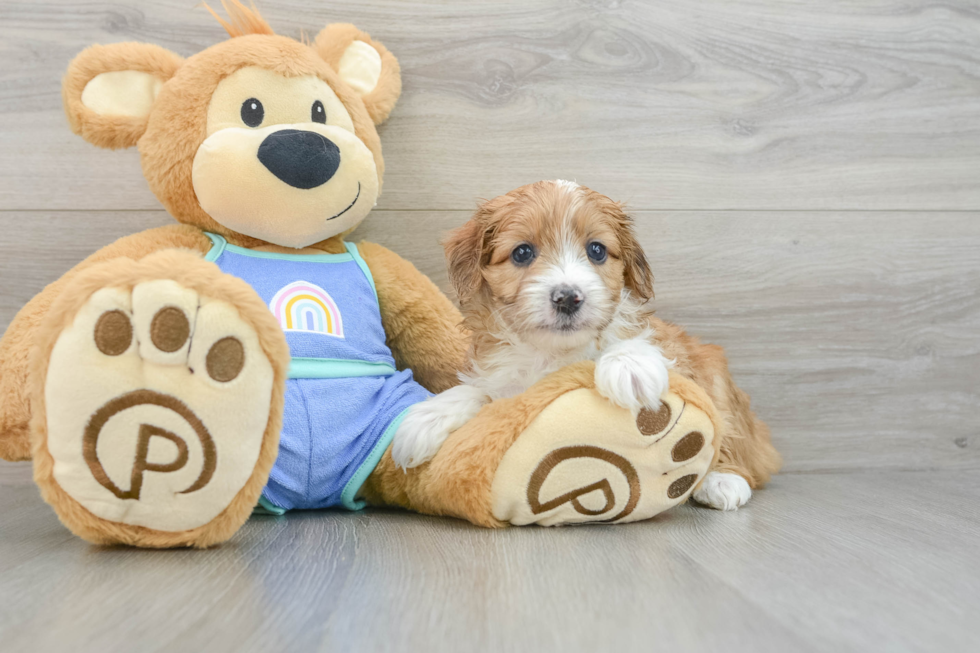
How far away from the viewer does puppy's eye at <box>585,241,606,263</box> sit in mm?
1450

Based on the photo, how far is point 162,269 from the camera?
1.06 metres

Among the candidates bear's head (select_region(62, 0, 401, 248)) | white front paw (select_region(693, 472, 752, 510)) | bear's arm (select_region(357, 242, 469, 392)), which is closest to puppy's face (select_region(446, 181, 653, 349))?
bear's arm (select_region(357, 242, 469, 392))

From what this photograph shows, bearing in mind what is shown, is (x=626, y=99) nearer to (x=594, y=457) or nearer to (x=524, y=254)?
(x=524, y=254)

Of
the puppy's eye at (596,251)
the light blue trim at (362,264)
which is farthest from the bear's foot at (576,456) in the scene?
the light blue trim at (362,264)

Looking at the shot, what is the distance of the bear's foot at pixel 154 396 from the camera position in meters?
1.05

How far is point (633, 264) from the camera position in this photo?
1529 millimetres

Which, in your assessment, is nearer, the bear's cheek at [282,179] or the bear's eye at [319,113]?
the bear's cheek at [282,179]

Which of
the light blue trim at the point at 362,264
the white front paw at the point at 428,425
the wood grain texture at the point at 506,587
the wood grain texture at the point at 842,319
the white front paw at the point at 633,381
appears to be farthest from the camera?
the wood grain texture at the point at 842,319

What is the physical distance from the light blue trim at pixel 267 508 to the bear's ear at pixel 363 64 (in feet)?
3.26

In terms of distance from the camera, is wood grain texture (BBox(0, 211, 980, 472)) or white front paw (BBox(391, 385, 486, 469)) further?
wood grain texture (BBox(0, 211, 980, 472))

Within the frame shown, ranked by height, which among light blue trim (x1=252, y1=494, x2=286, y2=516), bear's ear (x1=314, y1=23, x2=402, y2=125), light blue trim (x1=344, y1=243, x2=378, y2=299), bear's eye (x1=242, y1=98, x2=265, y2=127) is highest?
bear's ear (x1=314, y1=23, x2=402, y2=125)

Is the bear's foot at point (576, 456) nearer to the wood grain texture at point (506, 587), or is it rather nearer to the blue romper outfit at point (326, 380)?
the wood grain texture at point (506, 587)

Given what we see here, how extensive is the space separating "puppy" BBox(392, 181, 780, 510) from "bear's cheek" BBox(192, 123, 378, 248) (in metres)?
0.29

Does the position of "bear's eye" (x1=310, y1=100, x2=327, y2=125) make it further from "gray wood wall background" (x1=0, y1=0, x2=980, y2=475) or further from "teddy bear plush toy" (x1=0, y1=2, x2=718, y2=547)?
"gray wood wall background" (x1=0, y1=0, x2=980, y2=475)
